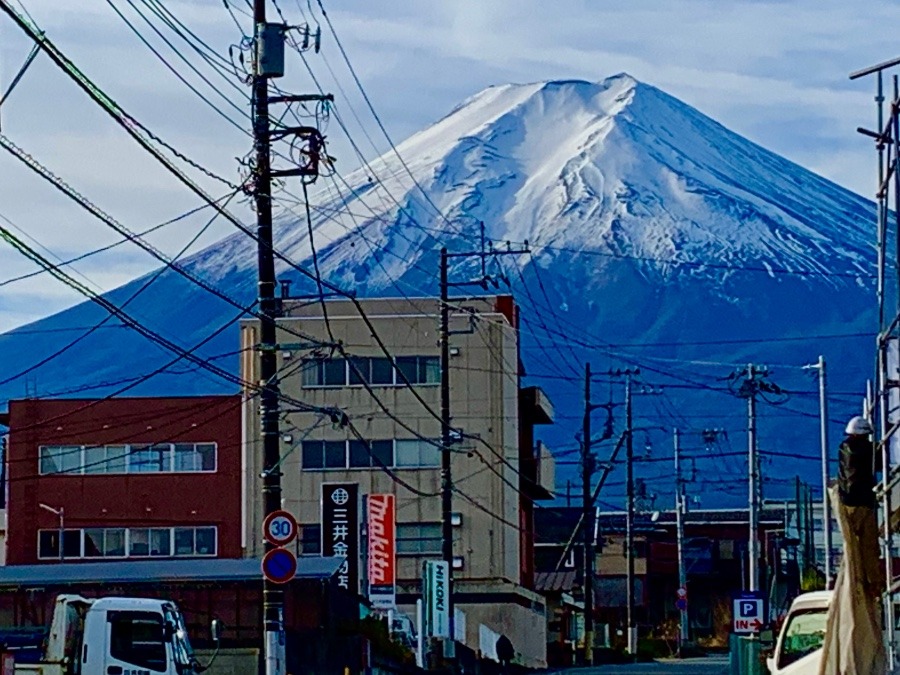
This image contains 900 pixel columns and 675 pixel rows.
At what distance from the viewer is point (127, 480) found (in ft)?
223

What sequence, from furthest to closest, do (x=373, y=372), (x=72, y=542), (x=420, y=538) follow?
(x=373, y=372) < (x=420, y=538) < (x=72, y=542)

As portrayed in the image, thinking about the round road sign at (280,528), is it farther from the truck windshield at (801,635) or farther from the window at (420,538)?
the window at (420,538)

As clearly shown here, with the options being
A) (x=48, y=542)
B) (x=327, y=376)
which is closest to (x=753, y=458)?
(x=327, y=376)

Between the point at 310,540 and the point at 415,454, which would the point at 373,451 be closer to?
the point at 415,454

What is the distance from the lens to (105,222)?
21.2 metres

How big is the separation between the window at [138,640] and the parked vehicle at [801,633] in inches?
382

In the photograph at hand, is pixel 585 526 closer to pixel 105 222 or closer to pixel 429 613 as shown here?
pixel 429 613

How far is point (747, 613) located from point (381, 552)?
13.1m

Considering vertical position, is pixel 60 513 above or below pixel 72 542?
above

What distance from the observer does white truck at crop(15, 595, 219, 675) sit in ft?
92.1

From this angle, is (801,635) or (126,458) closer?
(801,635)

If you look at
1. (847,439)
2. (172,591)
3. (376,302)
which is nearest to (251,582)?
(172,591)

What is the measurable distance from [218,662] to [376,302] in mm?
33545

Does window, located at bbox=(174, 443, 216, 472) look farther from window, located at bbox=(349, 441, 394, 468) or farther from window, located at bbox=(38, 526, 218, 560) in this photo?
window, located at bbox=(349, 441, 394, 468)
